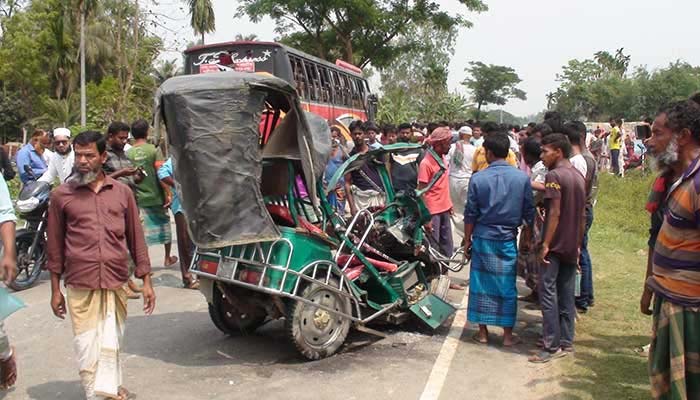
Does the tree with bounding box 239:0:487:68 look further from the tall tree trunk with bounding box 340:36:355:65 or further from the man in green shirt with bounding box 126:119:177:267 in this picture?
the man in green shirt with bounding box 126:119:177:267

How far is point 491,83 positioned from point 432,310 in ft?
259

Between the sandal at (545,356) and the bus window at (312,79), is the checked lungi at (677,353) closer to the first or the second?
the sandal at (545,356)

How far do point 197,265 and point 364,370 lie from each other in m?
1.57

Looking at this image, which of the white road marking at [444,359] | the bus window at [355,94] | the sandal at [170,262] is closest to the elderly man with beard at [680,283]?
the white road marking at [444,359]

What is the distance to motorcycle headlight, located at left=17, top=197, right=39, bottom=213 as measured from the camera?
25.4ft

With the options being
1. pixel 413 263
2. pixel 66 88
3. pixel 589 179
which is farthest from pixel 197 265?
pixel 66 88

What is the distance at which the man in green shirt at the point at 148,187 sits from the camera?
777 centimetres

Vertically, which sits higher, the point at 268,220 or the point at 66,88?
the point at 66,88

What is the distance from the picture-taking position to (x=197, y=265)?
523 cm

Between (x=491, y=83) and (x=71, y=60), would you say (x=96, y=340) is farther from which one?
(x=491, y=83)

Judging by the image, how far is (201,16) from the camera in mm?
27359

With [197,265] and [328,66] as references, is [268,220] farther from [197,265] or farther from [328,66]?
[328,66]

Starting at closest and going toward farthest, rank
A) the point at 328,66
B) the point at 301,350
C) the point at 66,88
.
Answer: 1. the point at 301,350
2. the point at 328,66
3. the point at 66,88

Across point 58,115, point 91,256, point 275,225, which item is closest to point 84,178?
point 91,256
